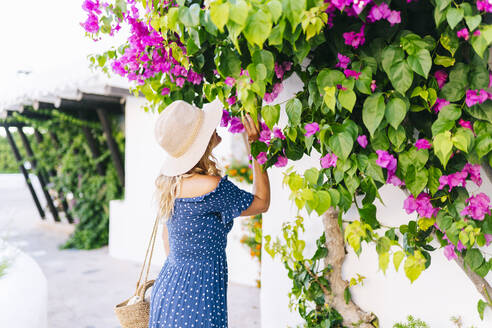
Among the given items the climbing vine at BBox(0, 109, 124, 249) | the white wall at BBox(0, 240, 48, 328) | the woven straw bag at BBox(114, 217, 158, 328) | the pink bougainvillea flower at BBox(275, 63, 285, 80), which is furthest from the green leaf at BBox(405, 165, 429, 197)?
the climbing vine at BBox(0, 109, 124, 249)

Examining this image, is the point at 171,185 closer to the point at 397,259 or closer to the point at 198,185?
the point at 198,185

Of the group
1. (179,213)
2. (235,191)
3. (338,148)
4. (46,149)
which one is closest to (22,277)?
(179,213)

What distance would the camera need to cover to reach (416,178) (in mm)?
1155

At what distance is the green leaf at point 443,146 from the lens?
3.26ft

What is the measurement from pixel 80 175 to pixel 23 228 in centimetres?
234

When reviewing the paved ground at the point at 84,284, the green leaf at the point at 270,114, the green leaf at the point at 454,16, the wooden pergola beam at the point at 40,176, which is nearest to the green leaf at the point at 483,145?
the green leaf at the point at 454,16

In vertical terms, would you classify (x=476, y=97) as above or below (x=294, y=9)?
below

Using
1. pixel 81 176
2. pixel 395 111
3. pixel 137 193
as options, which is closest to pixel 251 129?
pixel 395 111

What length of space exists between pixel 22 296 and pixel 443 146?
95.6 inches

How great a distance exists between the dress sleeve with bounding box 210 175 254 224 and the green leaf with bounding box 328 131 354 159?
1.92 ft

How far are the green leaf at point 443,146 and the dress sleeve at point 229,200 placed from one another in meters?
0.78

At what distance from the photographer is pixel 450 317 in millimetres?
1527

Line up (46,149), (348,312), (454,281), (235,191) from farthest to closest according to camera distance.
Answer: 1. (46,149)
2. (348,312)
3. (235,191)
4. (454,281)

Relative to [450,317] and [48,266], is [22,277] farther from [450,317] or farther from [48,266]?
[48,266]
